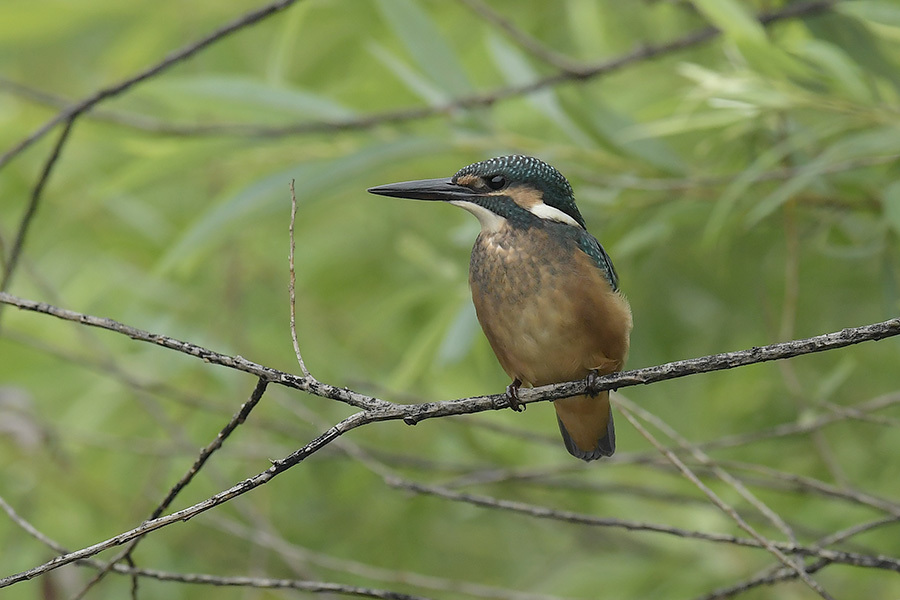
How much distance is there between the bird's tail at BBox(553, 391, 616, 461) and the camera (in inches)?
83.3

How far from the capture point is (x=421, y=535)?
11.1ft

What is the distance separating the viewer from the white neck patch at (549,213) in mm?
2104

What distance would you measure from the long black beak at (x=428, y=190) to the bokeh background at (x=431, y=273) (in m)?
0.43

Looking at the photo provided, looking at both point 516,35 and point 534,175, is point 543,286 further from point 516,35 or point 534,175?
point 516,35

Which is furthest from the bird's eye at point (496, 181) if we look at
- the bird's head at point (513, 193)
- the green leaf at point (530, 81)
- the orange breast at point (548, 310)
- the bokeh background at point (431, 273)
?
the green leaf at point (530, 81)

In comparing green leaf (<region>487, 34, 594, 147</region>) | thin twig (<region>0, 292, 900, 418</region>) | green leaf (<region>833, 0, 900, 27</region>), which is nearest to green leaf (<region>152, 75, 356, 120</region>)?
green leaf (<region>487, 34, 594, 147</region>)

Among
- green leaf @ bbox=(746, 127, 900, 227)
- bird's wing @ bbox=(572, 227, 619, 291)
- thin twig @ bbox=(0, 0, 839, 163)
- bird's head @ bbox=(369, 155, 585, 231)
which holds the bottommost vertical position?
bird's wing @ bbox=(572, 227, 619, 291)

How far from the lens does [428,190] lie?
6.55ft

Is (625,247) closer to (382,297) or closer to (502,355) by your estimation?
(502,355)

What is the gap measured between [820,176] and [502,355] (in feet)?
2.94

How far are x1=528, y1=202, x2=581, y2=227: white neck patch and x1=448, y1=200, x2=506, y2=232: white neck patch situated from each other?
7cm

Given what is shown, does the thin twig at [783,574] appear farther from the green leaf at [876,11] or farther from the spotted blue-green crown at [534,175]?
the green leaf at [876,11]

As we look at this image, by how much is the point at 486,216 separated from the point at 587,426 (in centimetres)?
47

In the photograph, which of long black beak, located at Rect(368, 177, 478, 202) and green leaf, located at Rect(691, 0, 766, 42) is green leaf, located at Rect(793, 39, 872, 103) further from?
long black beak, located at Rect(368, 177, 478, 202)
